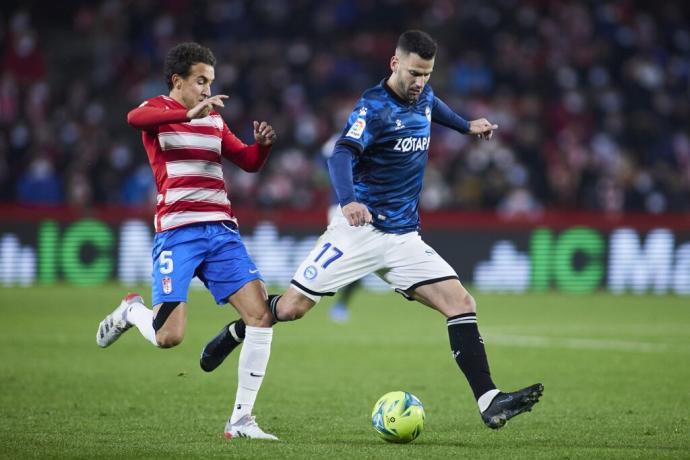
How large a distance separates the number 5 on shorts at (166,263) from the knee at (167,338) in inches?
14.2

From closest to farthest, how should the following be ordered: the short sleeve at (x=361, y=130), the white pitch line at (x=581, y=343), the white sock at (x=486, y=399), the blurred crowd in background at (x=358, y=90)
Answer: the white sock at (x=486, y=399), the short sleeve at (x=361, y=130), the white pitch line at (x=581, y=343), the blurred crowd in background at (x=358, y=90)

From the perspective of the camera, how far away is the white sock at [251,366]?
6.82 meters

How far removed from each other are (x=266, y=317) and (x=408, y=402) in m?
0.99

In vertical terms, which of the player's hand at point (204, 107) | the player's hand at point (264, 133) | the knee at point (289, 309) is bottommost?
the knee at point (289, 309)

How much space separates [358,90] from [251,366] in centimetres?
1725

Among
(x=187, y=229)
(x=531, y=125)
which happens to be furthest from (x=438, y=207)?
(x=187, y=229)

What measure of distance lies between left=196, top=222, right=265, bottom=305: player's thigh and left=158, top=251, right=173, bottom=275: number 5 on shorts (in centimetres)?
→ 22

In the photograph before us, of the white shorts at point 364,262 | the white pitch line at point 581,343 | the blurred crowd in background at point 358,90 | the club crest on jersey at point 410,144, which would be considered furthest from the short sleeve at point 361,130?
the blurred crowd in background at point 358,90

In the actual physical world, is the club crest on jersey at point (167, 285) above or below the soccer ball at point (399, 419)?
above

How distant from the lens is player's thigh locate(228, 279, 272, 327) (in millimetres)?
6902

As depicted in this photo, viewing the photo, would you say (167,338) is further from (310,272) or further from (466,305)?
(466,305)

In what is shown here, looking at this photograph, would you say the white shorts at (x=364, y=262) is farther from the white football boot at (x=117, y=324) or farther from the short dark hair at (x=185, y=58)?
the short dark hair at (x=185, y=58)

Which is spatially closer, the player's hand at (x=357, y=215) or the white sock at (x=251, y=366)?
the player's hand at (x=357, y=215)

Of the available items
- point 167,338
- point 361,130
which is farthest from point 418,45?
point 167,338
